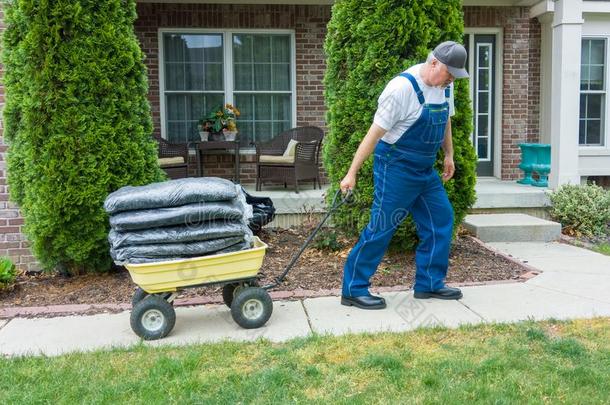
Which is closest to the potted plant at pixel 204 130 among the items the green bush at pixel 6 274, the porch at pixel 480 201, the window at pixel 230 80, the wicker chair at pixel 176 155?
the wicker chair at pixel 176 155

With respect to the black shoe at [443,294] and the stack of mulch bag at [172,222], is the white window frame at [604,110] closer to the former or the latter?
the black shoe at [443,294]

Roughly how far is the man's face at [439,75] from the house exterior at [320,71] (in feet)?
16.6

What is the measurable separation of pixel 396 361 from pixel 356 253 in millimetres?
1164

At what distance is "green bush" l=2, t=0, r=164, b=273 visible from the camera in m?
4.66

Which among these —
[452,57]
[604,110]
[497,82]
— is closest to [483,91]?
[497,82]

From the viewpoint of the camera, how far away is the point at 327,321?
4.07 metres

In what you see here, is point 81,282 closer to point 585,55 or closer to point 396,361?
point 396,361

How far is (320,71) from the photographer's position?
9.27 metres

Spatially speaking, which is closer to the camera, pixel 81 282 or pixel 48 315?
pixel 48 315

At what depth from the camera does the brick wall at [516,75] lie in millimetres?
9445

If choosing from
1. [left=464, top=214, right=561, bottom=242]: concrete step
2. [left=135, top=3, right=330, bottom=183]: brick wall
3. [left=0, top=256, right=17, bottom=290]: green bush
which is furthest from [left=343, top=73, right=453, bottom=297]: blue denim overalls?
[left=135, top=3, right=330, bottom=183]: brick wall

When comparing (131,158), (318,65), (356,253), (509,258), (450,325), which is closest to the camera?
(450,325)

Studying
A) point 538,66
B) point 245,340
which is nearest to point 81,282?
point 245,340

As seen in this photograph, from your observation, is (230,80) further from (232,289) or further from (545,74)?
(232,289)
